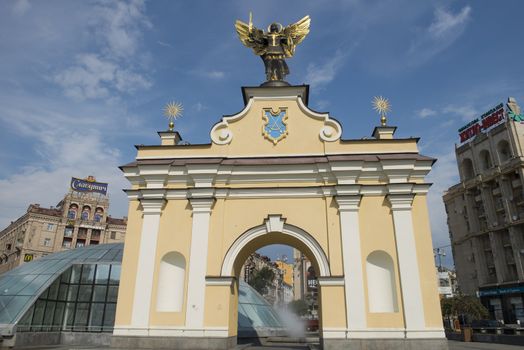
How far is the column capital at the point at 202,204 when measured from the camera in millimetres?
15227

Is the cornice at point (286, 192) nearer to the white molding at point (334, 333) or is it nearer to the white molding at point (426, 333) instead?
the white molding at point (334, 333)

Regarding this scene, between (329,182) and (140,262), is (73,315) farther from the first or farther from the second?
(329,182)

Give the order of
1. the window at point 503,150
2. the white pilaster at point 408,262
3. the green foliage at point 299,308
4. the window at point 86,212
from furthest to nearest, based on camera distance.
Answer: the window at point 86,212, the green foliage at point 299,308, the window at point 503,150, the white pilaster at point 408,262

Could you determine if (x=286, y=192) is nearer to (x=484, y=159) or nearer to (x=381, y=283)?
(x=381, y=283)

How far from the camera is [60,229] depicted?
71.4 meters

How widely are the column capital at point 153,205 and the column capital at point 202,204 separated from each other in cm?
123

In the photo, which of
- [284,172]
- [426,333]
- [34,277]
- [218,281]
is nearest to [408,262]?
[426,333]

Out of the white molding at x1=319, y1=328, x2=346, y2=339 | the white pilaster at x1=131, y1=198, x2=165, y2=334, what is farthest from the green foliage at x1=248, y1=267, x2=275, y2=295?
the white molding at x1=319, y1=328, x2=346, y2=339

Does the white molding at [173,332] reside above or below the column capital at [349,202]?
below

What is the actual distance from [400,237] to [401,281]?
1570 mm

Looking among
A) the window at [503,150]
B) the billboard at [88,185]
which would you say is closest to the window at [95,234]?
the billboard at [88,185]

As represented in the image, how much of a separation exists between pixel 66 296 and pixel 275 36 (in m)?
18.9

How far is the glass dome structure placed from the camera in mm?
21234

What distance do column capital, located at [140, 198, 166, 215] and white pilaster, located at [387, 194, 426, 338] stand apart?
345 inches
